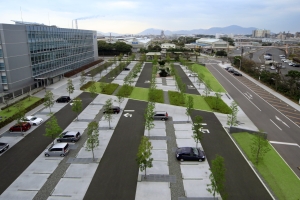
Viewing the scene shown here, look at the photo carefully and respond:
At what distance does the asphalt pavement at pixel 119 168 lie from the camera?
1339 cm

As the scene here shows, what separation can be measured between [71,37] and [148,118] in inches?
1464

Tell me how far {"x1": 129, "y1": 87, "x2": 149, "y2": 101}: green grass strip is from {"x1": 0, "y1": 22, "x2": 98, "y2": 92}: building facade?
1466 cm

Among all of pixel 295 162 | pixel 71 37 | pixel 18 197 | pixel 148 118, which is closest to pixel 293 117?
pixel 295 162

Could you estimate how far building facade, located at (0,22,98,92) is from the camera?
102 ft

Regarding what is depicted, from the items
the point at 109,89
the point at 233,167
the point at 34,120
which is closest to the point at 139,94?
the point at 109,89

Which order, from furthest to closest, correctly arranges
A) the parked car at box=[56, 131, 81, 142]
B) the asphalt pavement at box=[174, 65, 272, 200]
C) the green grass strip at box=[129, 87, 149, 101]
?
the green grass strip at box=[129, 87, 149, 101], the parked car at box=[56, 131, 81, 142], the asphalt pavement at box=[174, 65, 272, 200]

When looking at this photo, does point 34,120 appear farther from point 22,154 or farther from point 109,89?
point 109,89

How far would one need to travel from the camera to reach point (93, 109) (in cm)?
2792

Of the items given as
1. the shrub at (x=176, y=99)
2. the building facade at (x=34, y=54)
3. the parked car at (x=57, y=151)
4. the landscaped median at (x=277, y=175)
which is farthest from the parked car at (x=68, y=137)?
the building facade at (x=34, y=54)

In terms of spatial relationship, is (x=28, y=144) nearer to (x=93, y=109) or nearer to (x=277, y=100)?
(x=93, y=109)

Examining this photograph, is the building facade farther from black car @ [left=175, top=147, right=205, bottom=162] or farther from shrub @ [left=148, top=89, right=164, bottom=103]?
black car @ [left=175, top=147, right=205, bottom=162]

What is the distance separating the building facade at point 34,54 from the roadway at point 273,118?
3023 centimetres

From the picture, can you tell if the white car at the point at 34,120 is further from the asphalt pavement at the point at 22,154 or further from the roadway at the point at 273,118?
the roadway at the point at 273,118

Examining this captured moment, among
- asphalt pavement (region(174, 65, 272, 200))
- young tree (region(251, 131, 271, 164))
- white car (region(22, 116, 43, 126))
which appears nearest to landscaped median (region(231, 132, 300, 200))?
young tree (region(251, 131, 271, 164))
